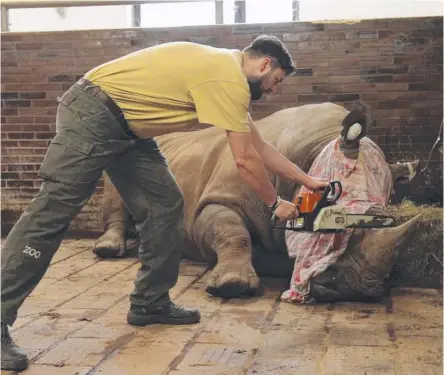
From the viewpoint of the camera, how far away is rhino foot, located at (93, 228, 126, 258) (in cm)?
639

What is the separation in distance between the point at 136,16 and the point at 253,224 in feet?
10.5

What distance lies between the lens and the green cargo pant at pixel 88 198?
3.52m

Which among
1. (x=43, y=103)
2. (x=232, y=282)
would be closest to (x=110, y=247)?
(x=232, y=282)

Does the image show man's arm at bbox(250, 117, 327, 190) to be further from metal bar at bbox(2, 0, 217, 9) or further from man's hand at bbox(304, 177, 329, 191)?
metal bar at bbox(2, 0, 217, 9)

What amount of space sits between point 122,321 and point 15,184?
13.2ft

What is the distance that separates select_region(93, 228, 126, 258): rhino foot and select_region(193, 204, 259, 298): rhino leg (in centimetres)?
90

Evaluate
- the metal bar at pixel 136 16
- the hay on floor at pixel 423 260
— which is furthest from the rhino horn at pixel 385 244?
the metal bar at pixel 136 16

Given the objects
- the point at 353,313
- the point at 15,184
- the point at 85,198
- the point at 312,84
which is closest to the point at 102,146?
the point at 85,198

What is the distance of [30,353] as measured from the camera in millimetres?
3646

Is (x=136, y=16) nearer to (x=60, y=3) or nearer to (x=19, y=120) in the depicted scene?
(x=60, y=3)

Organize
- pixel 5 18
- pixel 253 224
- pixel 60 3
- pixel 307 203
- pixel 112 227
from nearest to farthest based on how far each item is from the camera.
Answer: pixel 307 203, pixel 253 224, pixel 112 227, pixel 60 3, pixel 5 18

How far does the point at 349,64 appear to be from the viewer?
7.13 meters

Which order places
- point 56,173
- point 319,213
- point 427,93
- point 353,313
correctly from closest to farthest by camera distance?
point 56,173 → point 319,213 → point 353,313 → point 427,93

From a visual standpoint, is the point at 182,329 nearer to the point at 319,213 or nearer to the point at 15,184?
the point at 319,213
